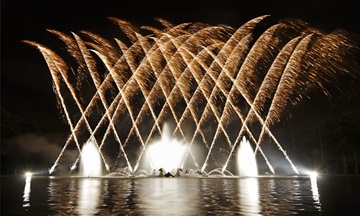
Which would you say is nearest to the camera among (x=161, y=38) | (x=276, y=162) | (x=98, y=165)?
(x=161, y=38)

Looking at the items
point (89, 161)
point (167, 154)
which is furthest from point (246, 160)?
point (89, 161)

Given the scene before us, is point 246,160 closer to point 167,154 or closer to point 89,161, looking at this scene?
point 167,154

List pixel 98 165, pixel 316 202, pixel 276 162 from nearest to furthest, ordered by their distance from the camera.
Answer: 1. pixel 316 202
2. pixel 98 165
3. pixel 276 162

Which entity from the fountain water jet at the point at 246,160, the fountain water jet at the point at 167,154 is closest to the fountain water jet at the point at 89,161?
the fountain water jet at the point at 167,154

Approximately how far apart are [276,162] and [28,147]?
52.2 meters

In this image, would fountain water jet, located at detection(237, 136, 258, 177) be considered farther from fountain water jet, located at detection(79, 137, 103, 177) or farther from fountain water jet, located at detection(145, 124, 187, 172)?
fountain water jet, located at detection(79, 137, 103, 177)

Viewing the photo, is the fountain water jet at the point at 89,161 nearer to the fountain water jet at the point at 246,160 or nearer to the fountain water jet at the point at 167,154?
the fountain water jet at the point at 167,154

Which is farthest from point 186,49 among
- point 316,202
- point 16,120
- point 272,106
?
point 16,120

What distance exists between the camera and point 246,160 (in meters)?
59.3

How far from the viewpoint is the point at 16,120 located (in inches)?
2918

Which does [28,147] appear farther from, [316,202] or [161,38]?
[316,202]

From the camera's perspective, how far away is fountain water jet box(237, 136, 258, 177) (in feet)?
190

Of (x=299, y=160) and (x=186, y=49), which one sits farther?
(x=299, y=160)

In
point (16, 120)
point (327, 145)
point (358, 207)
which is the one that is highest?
→ point (16, 120)
